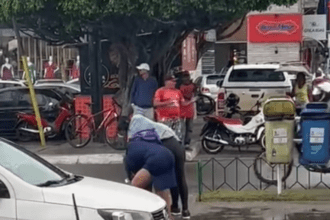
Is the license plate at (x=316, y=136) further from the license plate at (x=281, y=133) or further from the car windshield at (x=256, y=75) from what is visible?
the car windshield at (x=256, y=75)

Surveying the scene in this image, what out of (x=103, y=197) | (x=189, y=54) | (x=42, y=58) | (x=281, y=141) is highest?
(x=103, y=197)

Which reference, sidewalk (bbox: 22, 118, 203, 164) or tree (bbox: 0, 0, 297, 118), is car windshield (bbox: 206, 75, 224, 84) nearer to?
sidewalk (bbox: 22, 118, 203, 164)

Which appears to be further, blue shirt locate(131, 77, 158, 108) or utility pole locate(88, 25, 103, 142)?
utility pole locate(88, 25, 103, 142)

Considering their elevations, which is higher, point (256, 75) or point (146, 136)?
point (146, 136)

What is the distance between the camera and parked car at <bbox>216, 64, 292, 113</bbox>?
83.6 feet

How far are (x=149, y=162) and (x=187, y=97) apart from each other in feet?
31.6

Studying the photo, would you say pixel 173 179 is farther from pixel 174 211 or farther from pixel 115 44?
pixel 115 44

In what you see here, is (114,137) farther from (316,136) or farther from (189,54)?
(189,54)

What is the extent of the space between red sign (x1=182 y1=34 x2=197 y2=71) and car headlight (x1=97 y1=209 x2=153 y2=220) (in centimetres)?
2219

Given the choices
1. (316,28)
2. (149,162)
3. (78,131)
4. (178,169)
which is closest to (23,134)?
(78,131)

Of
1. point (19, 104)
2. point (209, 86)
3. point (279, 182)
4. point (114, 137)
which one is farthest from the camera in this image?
point (209, 86)

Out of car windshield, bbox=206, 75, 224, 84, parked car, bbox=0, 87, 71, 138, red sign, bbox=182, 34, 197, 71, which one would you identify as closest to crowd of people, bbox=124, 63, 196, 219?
parked car, bbox=0, 87, 71, 138

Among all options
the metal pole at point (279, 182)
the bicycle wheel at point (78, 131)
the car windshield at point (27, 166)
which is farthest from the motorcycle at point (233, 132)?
the car windshield at point (27, 166)

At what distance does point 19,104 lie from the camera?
891 inches
